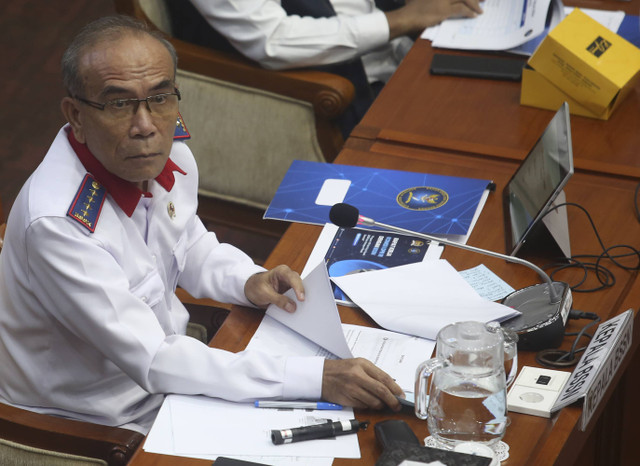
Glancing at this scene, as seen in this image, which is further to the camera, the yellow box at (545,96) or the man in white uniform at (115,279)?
the yellow box at (545,96)

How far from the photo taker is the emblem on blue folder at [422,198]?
205cm

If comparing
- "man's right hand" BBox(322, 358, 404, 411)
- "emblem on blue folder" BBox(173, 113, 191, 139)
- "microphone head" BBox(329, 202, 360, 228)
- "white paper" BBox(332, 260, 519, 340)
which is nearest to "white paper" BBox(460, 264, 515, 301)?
"white paper" BBox(332, 260, 519, 340)

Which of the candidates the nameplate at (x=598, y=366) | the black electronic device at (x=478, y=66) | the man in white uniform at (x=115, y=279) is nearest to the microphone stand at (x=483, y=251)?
the nameplate at (x=598, y=366)

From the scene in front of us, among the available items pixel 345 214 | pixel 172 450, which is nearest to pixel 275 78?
pixel 345 214

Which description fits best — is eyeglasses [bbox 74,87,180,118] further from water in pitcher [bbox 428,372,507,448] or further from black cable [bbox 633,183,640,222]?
black cable [bbox 633,183,640,222]

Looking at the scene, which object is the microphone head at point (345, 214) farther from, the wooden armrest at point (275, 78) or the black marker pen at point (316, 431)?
the wooden armrest at point (275, 78)

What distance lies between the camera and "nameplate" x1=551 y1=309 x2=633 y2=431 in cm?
146

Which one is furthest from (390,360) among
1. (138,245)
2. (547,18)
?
(547,18)

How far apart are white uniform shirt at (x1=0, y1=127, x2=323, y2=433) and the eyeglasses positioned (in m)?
0.11

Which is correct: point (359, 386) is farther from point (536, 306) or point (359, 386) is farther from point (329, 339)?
point (536, 306)

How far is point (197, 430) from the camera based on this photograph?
1.50m

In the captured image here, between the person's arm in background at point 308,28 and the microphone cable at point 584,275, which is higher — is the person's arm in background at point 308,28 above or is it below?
below

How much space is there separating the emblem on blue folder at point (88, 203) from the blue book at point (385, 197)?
463mm

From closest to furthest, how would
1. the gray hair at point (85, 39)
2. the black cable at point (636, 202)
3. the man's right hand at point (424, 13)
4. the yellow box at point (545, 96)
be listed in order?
the gray hair at point (85, 39)
the black cable at point (636, 202)
the yellow box at point (545, 96)
the man's right hand at point (424, 13)
